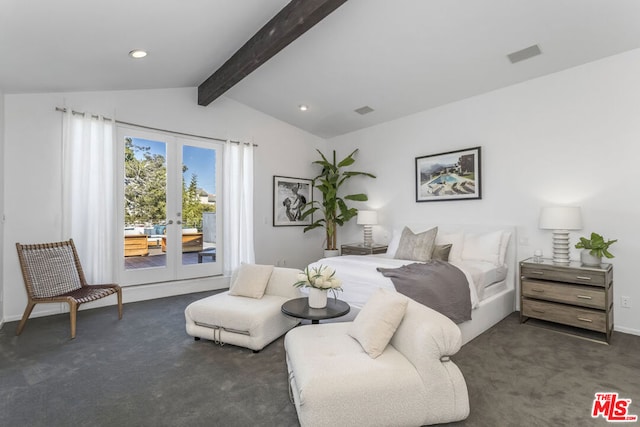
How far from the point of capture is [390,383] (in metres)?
1.76

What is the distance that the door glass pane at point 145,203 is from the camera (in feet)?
14.9

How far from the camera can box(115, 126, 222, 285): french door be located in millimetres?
4531

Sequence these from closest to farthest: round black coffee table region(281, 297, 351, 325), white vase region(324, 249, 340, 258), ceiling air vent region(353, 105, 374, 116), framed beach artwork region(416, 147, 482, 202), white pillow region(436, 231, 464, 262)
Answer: round black coffee table region(281, 297, 351, 325) → white pillow region(436, 231, 464, 262) → framed beach artwork region(416, 147, 482, 202) → ceiling air vent region(353, 105, 374, 116) → white vase region(324, 249, 340, 258)

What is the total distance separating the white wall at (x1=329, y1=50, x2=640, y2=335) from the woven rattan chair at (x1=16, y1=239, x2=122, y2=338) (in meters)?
4.49

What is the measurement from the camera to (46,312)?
3.90 m

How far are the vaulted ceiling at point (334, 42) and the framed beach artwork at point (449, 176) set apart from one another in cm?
84

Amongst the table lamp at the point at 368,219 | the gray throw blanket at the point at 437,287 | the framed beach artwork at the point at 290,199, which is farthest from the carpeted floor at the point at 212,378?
the framed beach artwork at the point at 290,199

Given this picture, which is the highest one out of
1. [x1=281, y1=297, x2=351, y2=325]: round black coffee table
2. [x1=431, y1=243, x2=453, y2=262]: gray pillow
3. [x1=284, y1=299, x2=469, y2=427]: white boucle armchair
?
[x1=431, y1=243, x2=453, y2=262]: gray pillow

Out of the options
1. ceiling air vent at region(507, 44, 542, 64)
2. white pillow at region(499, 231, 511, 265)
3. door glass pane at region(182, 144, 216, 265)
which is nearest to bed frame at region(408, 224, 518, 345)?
white pillow at region(499, 231, 511, 265)

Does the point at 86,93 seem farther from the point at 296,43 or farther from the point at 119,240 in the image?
the point at 296,43

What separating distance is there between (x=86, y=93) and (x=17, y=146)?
39.8 inches

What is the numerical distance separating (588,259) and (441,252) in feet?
4.71

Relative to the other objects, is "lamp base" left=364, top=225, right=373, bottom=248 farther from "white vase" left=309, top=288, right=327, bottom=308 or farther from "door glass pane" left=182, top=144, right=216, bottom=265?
"white vase" left=309, top=288, right=327, bottom=308

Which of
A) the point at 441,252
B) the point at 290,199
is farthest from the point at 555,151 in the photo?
the point at 290,199
